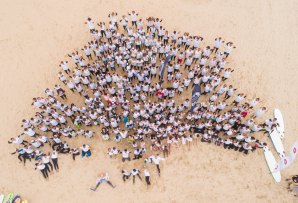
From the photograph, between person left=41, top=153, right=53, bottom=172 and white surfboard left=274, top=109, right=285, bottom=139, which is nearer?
person left=41, top=153, right=53, bottom=172

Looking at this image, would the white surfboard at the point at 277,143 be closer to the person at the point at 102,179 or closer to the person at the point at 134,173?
the person at the point at 134,173

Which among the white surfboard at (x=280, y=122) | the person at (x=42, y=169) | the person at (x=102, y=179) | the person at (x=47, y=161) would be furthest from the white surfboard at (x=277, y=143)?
the person at (x=42, y=169)

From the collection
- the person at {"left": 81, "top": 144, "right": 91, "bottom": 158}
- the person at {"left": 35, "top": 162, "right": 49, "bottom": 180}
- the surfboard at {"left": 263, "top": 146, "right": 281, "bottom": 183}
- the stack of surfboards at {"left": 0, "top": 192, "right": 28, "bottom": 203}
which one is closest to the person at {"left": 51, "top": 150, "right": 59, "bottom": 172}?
the person at {"left": 35, "top": 162, "right": 49, "bottom": 180}

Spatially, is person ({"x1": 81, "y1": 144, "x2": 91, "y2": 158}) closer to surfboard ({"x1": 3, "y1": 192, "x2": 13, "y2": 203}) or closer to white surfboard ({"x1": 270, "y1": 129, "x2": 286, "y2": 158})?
surfboard ({"x1": 3, "y1": 192, "x2": 13, "y2": 203})

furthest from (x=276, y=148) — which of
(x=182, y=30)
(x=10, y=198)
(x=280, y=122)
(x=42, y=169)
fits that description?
(x=10, y=198)

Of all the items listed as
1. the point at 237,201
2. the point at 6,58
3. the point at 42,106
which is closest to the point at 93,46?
the point at 42,106

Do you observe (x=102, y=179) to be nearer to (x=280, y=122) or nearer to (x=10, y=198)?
(x=10, y=198)
